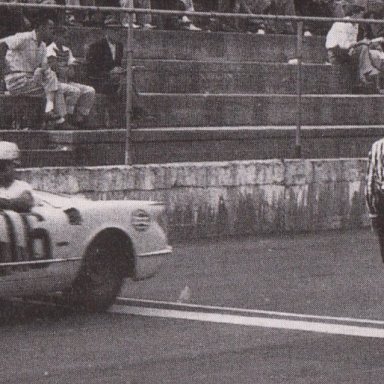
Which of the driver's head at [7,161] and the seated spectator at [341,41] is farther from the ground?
the seated spectator at [341,41]

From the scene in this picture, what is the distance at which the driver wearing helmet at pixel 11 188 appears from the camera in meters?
12.7

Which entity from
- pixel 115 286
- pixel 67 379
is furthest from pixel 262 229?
pixel 67 379

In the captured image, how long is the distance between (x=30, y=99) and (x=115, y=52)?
1465mm

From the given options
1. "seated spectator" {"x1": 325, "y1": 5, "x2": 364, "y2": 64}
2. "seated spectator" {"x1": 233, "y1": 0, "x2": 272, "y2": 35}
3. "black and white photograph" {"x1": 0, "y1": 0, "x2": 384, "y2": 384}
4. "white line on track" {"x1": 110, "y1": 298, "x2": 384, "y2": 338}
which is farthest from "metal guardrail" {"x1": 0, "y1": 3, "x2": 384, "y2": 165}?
"white line on track" {"x1": 110, "y1": 298, "x2": 384, "y2": 338}

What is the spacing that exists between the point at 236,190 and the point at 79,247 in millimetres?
7398

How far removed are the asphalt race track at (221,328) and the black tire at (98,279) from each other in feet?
0.54

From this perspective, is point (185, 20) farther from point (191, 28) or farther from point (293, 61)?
point (293, 61)

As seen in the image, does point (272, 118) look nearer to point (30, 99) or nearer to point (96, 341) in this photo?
point (30, 99)

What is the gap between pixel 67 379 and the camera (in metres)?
9.90

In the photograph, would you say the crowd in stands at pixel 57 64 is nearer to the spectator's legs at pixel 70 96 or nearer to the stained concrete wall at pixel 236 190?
the spectator's legs at pixel 70 96

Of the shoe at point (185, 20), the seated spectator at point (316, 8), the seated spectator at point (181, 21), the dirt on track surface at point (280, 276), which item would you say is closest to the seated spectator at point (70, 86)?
the dirt on track surface at point (280, 276)

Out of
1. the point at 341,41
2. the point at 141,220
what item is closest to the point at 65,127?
the point at 141,220

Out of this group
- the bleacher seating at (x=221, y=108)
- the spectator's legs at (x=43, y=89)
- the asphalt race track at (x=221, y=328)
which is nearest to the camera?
the asphalt race track at (x=221, y=328)

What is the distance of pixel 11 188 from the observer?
12844mm
